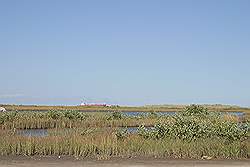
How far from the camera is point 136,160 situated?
1638 cm

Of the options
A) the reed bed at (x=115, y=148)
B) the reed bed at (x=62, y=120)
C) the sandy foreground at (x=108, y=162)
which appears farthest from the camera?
the reed bed at (x=62, y=120)

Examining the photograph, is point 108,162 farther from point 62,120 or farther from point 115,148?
point 62,120

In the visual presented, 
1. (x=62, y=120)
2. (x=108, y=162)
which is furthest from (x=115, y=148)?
(x=62, y=120)

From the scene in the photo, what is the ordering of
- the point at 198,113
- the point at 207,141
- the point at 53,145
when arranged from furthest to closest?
the point at 198,113
the point at 207,141
the point at 53,145

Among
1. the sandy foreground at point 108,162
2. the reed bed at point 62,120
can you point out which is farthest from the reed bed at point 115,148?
the reed bed at point 62,120

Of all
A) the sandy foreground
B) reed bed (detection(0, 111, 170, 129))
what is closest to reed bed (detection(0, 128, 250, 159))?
the sandy foreground

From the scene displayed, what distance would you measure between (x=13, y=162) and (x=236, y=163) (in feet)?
27.8

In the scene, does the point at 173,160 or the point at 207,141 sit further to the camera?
the point at 207,141

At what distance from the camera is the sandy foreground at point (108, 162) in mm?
14922

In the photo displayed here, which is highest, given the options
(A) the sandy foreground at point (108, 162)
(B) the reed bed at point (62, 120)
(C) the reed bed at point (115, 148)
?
(B) the reed bed at point (62, 120)

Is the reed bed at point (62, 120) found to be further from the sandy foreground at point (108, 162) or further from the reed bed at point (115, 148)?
the sandy foreground at point (108, 162)

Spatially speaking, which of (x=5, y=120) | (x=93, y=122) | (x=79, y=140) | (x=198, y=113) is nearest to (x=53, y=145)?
(x=79, y=140)

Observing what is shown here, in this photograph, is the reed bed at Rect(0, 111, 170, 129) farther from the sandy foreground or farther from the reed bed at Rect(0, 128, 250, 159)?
the sandy foreground

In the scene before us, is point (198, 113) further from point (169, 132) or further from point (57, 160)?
point (57, 160)
